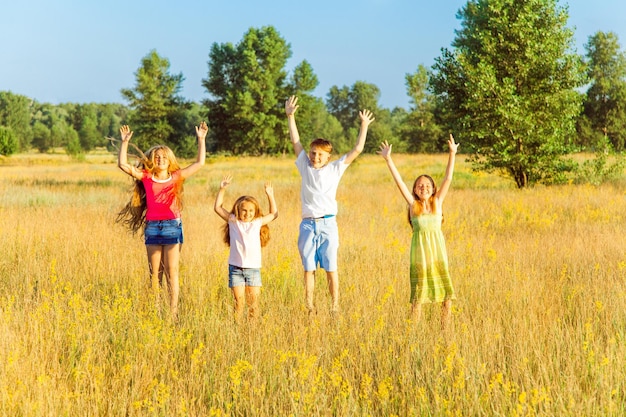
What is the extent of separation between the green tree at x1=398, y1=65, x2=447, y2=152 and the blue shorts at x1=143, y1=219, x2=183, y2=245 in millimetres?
56473

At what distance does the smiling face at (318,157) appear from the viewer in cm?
567

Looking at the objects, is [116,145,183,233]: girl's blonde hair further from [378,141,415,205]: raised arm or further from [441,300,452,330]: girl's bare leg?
[441,300,452,330]: girl's bare leg

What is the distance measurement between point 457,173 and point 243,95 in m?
36.6

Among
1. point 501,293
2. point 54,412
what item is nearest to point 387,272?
point 501,293

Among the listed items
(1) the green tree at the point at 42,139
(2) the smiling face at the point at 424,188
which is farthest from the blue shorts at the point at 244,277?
(1) the green tree at the point at 42,139

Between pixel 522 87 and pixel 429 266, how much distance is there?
14.6 m

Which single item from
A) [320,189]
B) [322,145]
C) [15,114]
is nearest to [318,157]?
[322,145]

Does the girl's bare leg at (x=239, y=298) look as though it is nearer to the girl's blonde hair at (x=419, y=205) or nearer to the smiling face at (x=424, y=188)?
the girl's blonde hair at (x=419, y=205)

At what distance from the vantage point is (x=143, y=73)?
6072 cm

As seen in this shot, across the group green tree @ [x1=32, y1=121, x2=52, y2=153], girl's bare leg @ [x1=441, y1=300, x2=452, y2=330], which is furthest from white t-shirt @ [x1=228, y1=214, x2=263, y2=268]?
green tree @ [x1=32, y1=121, x2=52, y2=153]

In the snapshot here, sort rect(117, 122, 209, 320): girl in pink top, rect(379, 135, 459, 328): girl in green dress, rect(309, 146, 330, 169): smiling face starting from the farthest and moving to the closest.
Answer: rect(117, 122, 209, 320): girl in pink top → rect(309, 146, 330, 169): smiling face → rect(379, 135, 459, 328): girl in green dress

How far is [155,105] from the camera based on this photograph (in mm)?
60344

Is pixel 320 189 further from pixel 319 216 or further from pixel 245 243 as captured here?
pixel 245 243

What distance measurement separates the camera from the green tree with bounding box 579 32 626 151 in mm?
52250
